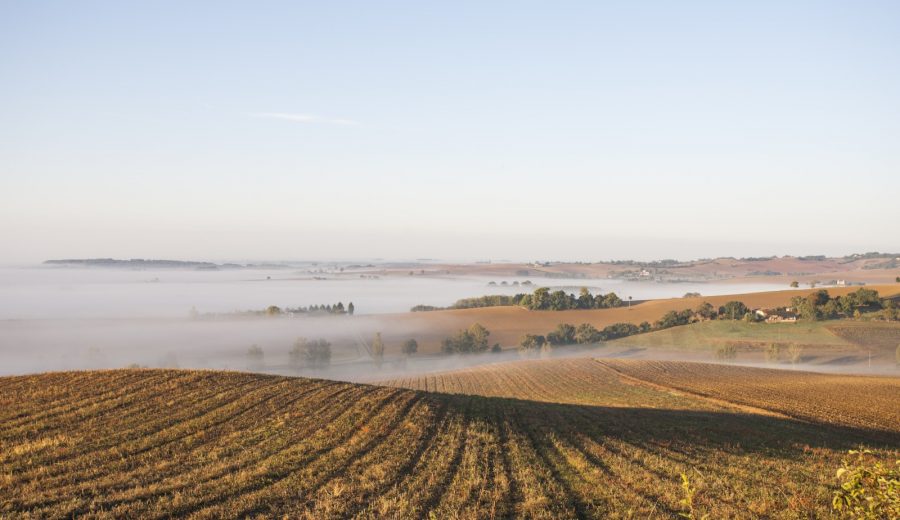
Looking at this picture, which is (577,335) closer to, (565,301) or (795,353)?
(565,301)

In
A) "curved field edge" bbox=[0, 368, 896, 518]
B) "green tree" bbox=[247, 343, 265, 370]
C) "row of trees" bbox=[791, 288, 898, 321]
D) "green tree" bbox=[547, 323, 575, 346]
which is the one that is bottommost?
"green tree" bbox=[247, 343, 265, 370]

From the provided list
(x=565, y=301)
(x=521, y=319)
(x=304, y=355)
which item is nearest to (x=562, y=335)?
(x=521, y=319)

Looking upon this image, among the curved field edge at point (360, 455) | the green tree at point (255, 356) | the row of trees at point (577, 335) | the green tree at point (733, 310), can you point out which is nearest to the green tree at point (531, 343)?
→ the row of trees at point (577, 335)

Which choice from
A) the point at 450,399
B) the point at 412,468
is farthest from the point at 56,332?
the point at 412,468

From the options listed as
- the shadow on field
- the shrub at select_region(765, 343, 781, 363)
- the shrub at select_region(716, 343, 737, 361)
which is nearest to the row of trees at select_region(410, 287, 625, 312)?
the shrub at select_region(716, 343, 737, 361)

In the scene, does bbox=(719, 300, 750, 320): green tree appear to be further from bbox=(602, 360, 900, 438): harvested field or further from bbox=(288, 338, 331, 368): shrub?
bbox=(288, 338, 331, 368): shrub

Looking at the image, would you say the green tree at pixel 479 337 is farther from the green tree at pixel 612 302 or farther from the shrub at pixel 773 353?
the shrub at pixel 773 353

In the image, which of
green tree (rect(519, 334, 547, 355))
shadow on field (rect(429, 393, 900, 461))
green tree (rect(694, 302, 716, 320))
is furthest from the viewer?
green tree (rect(694, 302, 716, 320))

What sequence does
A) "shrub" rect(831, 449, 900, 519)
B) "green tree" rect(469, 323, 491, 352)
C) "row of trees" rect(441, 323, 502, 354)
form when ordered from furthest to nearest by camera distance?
"green tree" rect(469, 323, 491, 352), "row of trees" rect(441, 323, 502, 354), "shrub" rect(831, 449, 900, 519)
